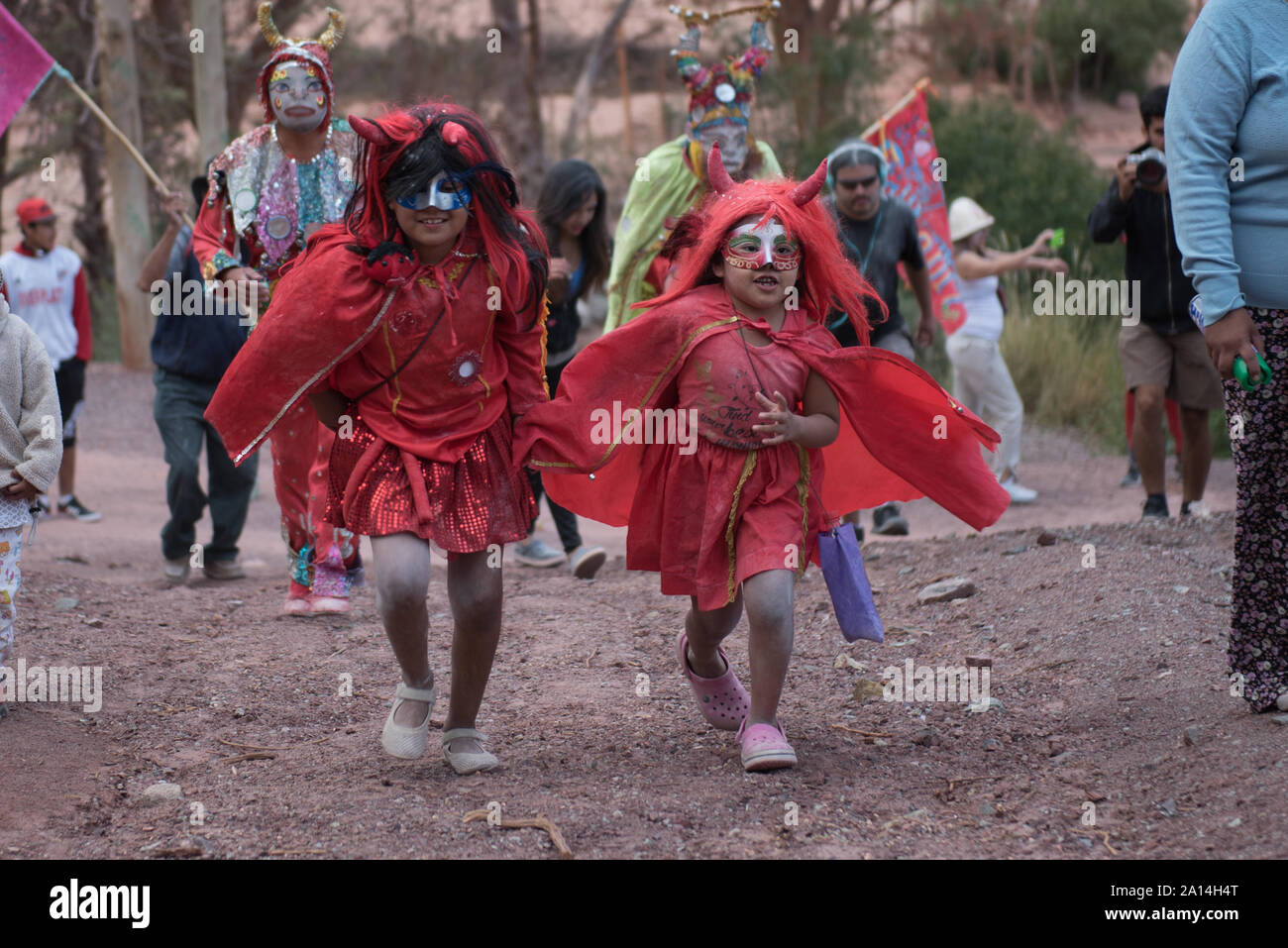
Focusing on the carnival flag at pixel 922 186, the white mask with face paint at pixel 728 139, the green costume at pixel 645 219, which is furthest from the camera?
the carnival flag at pixel 922 186

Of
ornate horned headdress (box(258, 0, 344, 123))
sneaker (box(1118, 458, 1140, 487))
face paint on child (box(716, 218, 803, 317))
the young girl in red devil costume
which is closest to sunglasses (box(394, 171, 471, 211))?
the young girl in red devil costume

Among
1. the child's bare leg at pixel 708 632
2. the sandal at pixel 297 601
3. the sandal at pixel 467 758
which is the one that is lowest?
the sandal at pixel 297 601

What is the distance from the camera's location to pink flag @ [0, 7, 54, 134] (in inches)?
242

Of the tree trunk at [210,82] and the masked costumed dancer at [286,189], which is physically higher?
the tree trunk at [210,82]

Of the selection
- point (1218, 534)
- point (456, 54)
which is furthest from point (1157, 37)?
point (1218, 534)

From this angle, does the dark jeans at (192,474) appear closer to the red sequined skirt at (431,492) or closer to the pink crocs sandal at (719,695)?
the red sequined skirt at (431,492)

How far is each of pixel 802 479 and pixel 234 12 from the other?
19.3 metres

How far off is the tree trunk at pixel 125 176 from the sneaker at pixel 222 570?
8.86 m

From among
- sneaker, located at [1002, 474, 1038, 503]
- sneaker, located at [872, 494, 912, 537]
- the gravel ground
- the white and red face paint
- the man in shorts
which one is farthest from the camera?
sneaker, located at [1002, 474, 1038, 503]

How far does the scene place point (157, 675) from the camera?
Answer: 17.0 feet

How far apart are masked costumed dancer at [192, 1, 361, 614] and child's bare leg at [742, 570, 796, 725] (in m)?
2.50

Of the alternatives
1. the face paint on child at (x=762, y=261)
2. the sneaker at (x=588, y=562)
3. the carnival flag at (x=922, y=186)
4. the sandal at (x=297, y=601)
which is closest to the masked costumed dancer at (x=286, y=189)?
the sandal at (x=297, y=601)

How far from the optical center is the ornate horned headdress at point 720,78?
6.60 m

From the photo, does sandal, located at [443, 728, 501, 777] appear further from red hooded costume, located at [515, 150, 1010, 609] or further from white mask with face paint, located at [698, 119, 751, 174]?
white mask with face paint, located at [698, 119, 751, 174]
